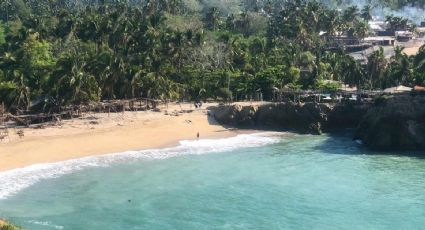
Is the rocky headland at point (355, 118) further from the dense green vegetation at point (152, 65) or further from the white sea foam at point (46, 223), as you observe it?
the white sea foam at point (46, 223)

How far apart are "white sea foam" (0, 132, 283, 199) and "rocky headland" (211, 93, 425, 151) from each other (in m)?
3.41

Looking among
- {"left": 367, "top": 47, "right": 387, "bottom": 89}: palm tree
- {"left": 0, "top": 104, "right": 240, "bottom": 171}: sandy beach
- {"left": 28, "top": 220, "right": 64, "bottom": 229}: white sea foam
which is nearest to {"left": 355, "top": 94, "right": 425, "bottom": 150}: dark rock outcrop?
{"left": 0, "top": 104, "right": 240, "bottom": 171}: sandy beach

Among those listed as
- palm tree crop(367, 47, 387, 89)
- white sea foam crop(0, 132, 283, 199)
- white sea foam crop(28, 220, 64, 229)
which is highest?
palm tree crop(367, 47, 387, 89)

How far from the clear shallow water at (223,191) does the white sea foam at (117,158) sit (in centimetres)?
11

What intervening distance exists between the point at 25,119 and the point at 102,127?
332 inches

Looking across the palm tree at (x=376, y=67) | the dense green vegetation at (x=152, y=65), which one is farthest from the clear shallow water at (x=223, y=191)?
the palm tree at (x=376, y=67)

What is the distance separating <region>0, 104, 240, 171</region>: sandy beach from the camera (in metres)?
51.0

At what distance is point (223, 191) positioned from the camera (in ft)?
143

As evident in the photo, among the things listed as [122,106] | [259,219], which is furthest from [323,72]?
[259,219]

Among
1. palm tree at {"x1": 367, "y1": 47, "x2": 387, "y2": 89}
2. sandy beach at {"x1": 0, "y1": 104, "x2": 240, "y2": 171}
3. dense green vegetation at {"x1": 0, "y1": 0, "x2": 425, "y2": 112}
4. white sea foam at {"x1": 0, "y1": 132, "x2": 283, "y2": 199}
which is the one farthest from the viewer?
palm tree at {"x1": 367, "y1": 47, "x2": 387, "y2": 89}

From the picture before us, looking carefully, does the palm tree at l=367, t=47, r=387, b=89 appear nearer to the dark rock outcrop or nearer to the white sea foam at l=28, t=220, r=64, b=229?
the dark rock outcrop

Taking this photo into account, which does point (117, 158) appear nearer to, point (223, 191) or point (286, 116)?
point (223, 191)

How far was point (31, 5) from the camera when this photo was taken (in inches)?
5261

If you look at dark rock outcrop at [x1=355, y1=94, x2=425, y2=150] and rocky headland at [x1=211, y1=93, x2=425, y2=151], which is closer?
dark rock outcrop at [x1=355, y1=94, x2=425, y2=150]
